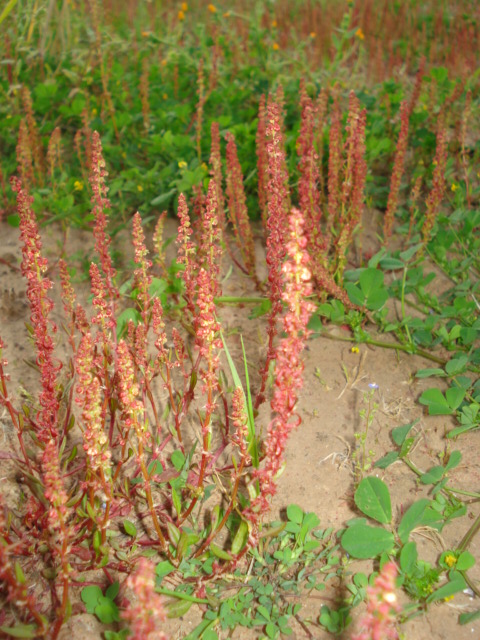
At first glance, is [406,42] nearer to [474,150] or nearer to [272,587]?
[474,150]

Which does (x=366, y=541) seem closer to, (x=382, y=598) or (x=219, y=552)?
(x=219, y=552)

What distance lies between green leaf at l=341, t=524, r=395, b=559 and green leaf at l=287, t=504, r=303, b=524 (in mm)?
176

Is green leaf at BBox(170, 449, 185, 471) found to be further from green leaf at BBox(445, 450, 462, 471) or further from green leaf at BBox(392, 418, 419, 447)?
green leaf at BBox(445, 450, 462, 471)

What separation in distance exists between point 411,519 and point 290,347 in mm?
878

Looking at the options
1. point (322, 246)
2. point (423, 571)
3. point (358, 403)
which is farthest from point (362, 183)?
point (423, 571)

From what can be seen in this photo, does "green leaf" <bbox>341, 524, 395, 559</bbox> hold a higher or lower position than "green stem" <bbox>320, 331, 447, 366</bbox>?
lower

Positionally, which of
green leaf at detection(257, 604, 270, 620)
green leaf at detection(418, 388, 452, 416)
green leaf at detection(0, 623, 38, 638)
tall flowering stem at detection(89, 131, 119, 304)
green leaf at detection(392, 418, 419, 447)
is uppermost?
tall flowering stem at detection(89, 131, 119, 304)

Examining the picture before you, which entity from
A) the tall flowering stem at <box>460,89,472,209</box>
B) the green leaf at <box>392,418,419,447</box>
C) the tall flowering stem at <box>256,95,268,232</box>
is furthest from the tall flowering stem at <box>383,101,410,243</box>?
the green leaf at <box>392,418,419,447</box>

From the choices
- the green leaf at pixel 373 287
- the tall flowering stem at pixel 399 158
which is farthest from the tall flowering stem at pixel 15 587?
the tall flowering stem at pixel 399 158

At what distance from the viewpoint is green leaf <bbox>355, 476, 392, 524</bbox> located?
2039 millimetres

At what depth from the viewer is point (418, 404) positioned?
2.55 metres

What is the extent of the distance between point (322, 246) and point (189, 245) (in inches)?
39.3

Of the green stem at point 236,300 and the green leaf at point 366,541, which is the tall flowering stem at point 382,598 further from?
the green stem at point 236,300

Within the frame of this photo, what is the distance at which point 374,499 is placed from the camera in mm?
2059
